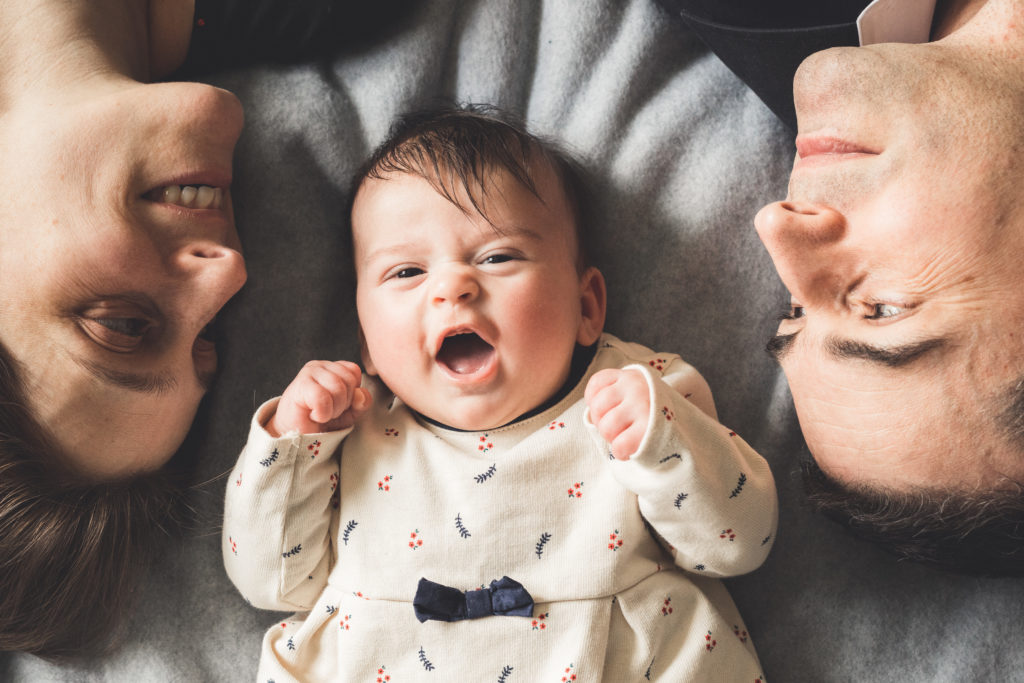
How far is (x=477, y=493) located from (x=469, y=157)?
54 cm

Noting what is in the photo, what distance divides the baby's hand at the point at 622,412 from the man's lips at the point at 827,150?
1.36ft

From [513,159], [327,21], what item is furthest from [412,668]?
[327,21]

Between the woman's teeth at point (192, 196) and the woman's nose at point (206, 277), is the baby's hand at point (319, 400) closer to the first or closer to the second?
the woman's nose at point (206, 277)

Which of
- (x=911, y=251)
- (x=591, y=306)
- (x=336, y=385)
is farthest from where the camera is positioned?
(x=591, y=306)

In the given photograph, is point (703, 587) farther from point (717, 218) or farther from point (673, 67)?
point (673, 67)

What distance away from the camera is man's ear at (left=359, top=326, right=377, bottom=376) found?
4.74 feet

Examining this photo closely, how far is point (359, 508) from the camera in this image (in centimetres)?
133

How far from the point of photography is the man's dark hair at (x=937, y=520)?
44.1 inches

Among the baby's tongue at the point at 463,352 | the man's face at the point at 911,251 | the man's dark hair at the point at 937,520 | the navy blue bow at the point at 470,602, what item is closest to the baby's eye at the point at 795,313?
the man's face at the point at 911,251

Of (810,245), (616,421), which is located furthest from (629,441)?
(810,245)

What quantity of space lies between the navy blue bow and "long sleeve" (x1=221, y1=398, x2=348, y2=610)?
211mm

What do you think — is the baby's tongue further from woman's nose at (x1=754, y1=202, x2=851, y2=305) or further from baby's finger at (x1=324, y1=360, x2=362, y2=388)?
woman's nose at (x1=754, y1=202, x2=851, y2=305)

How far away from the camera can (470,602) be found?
1.25 meters

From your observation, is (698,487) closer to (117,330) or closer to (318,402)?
(318,402)
